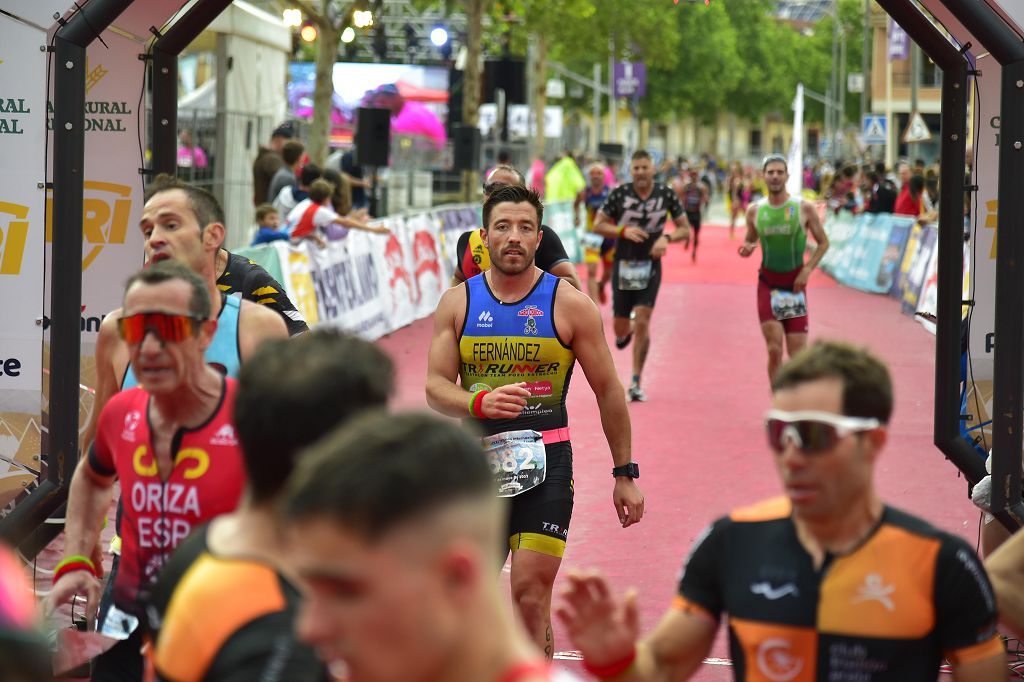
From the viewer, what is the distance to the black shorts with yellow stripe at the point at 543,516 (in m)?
5.79

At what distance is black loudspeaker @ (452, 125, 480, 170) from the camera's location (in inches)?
1132

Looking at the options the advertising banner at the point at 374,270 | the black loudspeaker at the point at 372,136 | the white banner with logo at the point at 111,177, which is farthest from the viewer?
the black loudspeaker at the point at 372,136

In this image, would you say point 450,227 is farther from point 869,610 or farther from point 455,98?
point 455,98

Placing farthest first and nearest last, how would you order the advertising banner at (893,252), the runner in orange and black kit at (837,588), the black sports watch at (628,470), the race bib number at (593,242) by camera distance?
the advertising banner at (893,252), the race bib number at (593,242), the black sports watch at (628,470), the runner in orange and black kit at (837,588)

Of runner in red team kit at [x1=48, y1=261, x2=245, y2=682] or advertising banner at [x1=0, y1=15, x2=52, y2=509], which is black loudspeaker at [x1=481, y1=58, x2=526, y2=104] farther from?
runner in red team kit at [x1=48, y1=261, x2=245, y2=682]

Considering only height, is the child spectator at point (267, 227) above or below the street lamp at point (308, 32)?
below

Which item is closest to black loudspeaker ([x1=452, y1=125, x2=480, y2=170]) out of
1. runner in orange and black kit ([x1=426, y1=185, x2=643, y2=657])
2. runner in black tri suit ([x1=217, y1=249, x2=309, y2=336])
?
runner in orange and black kit ([x1=426, y1=185, x2=643, y2=657])

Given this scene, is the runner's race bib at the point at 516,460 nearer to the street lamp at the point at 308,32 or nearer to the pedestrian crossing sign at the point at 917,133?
the street lamp at the point at 308,32

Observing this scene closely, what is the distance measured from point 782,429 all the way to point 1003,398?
283 cm

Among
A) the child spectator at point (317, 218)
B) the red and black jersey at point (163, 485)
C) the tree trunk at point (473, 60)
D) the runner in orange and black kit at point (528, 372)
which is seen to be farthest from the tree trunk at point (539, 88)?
the red and black jersey at point (163, 485)

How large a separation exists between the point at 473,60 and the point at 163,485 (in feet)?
93.4

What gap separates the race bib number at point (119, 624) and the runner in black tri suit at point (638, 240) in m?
9.86

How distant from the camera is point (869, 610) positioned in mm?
3018

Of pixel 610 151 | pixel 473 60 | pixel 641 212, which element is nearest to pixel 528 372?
pixel 641 212
